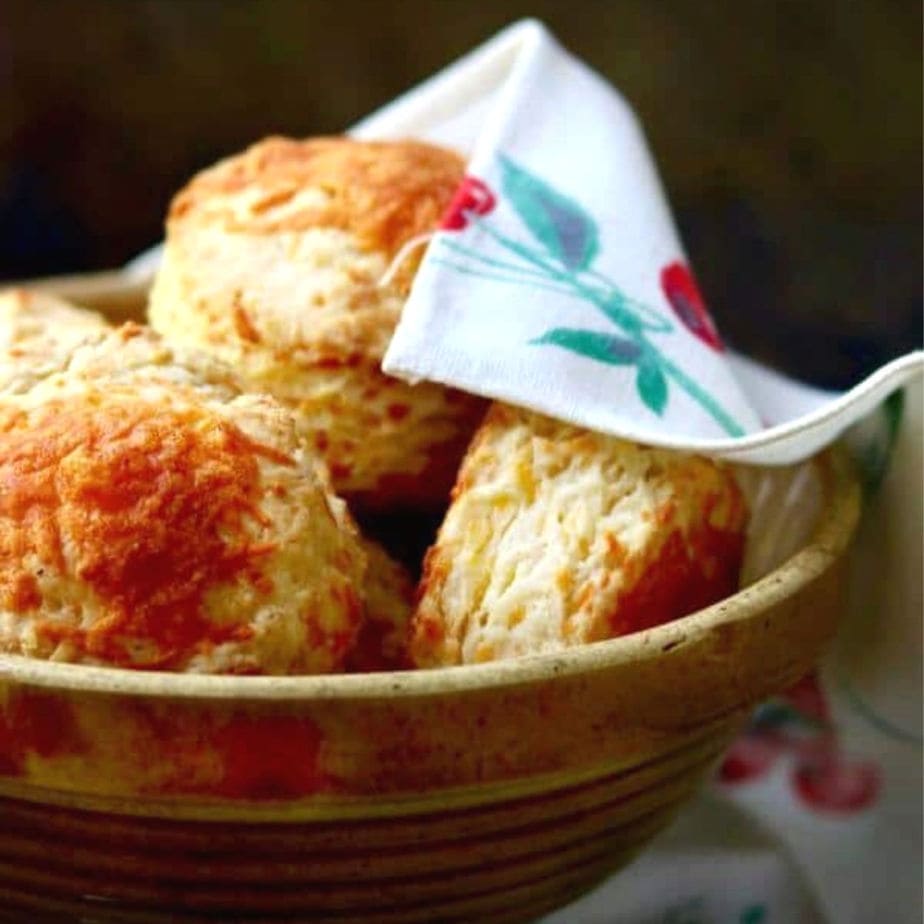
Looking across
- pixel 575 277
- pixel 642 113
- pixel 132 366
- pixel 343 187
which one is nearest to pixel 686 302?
pixel 575 277

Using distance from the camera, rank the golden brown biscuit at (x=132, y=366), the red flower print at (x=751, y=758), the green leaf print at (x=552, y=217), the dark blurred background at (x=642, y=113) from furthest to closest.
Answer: the dark blurred background at (x=642, y=113) → the red flower print at (x=751, y=758) → the green leaf print at (x=552, y=217) → the golden brown biscuit at (x=132, y=366)

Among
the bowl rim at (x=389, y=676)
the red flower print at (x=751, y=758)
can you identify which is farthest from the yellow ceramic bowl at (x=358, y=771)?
the red flower print at (x=751, y=758)

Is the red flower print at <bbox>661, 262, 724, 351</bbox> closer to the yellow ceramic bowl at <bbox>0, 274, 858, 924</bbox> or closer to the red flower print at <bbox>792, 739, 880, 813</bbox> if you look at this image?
the yellow ceramic bowl at <bbox>0, 274, 858, 924</bbox>

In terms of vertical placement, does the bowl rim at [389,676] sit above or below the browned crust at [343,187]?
below

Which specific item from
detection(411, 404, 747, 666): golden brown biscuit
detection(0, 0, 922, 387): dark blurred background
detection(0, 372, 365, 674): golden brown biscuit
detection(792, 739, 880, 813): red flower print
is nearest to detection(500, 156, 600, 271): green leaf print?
detection(411, 404, 747, 666): golden brown biscuit

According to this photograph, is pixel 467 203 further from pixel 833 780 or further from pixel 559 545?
pixel 833 780

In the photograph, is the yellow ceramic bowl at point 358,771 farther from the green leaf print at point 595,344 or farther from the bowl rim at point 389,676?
the green leaf print at point 595,344
